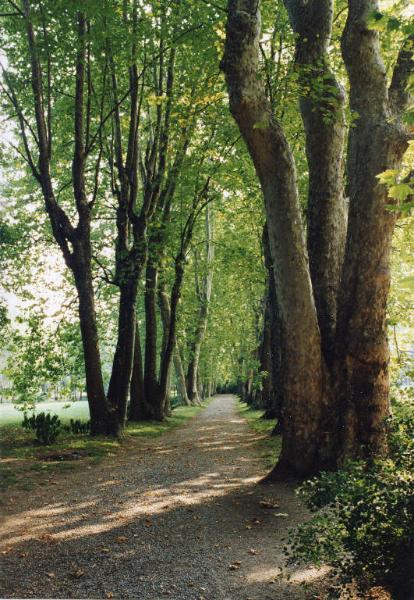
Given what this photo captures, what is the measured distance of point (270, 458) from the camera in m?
9.43

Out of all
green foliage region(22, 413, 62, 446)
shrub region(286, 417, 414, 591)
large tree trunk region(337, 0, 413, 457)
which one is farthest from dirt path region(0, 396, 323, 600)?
green foliage region(22, 413, 62, 446)

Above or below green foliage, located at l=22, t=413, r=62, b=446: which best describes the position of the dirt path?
below

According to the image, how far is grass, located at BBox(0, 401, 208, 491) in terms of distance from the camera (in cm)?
780

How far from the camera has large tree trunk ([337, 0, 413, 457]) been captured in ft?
21.2

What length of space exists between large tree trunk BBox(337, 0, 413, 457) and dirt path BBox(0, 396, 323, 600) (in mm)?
1460

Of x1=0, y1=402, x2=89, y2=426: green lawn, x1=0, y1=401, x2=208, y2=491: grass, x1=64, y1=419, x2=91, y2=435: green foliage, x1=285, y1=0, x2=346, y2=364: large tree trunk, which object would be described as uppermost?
x1=285, y1=0, x2=346, y2=364: large tree trunk

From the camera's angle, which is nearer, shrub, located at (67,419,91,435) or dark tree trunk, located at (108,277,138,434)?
shrub, located at (67,419,91,435)

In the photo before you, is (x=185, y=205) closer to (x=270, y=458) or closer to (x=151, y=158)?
(x=151, y=158)

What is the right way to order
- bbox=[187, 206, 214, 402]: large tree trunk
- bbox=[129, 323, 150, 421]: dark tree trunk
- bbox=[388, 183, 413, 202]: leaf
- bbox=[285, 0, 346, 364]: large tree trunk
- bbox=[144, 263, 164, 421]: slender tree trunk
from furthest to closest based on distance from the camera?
bbox=[187, 206, 214, 402]: large tree trunk < bbox=[144, 263, 164, 421]: slender tree trunk < bbox=[129, 323, 150, 421]: dark tree trunk < bbox=[285, 0, 346, 364]: large tree trunk < bbox=[388, 183, 413, 202]: leaf

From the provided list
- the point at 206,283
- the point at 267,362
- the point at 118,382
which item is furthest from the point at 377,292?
the point at 206,283

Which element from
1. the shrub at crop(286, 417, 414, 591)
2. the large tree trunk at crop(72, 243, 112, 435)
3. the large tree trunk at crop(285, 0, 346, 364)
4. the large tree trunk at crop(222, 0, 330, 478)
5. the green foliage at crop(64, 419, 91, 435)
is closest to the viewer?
the shrub at crop(286, 417, 414, 591)

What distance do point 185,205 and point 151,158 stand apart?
4796 mm

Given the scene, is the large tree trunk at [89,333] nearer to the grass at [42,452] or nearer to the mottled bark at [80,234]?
the mottled bark at [80,234]

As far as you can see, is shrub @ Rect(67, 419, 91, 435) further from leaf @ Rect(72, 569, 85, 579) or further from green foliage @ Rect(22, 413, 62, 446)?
leaf @ Rect(72, 569, 85, 579)
